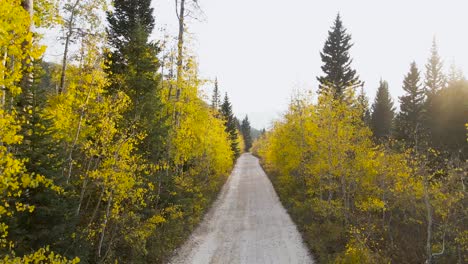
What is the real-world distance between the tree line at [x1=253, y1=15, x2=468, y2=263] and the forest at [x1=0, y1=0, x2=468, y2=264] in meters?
0.11

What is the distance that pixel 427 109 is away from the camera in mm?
33312

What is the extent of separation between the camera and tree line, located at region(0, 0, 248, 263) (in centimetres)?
595

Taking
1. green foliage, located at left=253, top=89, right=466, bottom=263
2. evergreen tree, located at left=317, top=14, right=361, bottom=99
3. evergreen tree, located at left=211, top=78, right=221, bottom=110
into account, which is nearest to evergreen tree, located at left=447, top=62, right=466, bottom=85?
evergreen tree, located at left=317, top=14, right=361, bottom=99

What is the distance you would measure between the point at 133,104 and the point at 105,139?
4.43 m

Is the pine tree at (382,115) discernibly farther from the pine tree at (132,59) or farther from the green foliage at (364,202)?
the pine tree at (132,59)

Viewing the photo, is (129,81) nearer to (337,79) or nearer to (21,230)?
(21,230)

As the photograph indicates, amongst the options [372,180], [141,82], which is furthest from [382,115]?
[141,82]

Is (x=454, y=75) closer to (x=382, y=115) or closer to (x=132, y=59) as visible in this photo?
(x=382, y=115)

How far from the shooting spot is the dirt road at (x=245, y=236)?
14.2m

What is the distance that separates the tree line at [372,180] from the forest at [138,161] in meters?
0.11

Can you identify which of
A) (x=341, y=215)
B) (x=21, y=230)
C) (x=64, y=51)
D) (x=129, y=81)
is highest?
(x=64, y=51)

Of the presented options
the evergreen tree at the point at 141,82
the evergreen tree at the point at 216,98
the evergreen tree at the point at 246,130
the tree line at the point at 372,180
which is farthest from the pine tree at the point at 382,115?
the evergreen tree at the point at 246,130

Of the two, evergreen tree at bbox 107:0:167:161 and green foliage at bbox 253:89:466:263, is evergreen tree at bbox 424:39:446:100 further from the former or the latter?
evergreen tree at bbox 107:0:167:161

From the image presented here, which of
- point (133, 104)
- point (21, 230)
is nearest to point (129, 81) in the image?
point (133, 104)
